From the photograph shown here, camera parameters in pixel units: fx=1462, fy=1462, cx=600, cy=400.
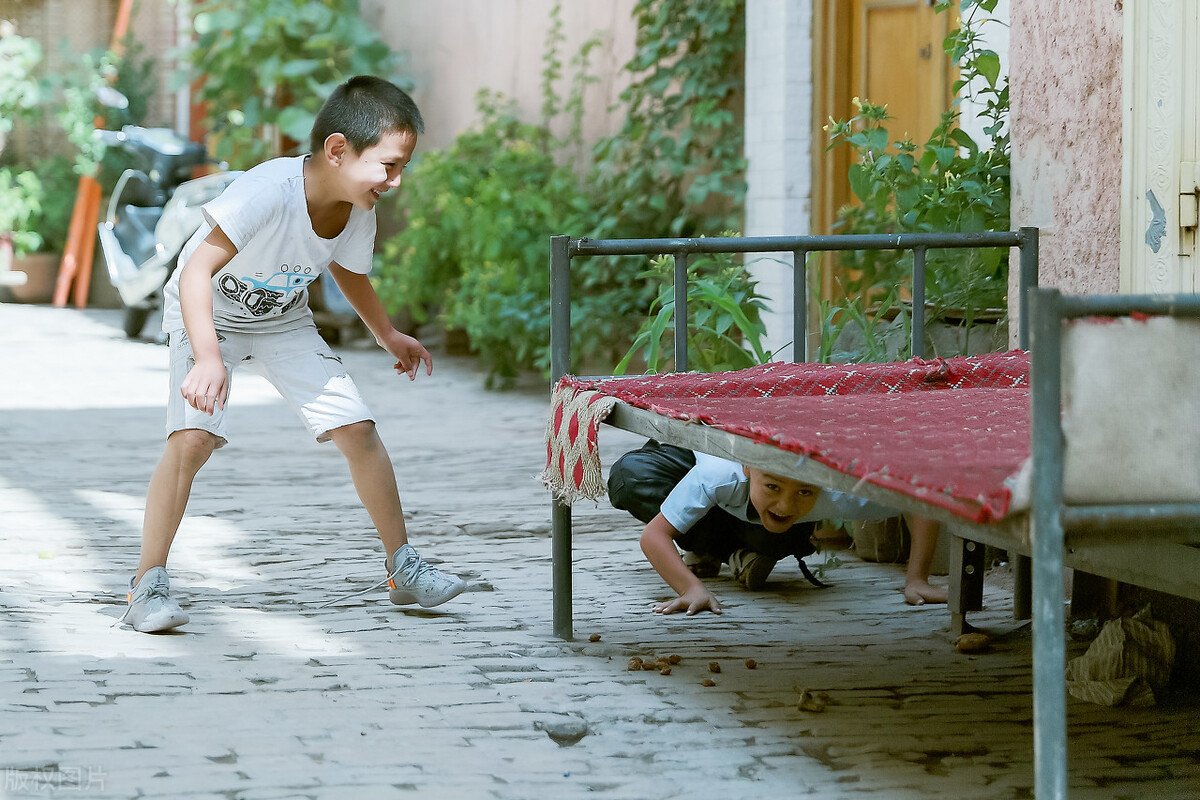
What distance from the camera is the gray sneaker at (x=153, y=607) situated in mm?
3145

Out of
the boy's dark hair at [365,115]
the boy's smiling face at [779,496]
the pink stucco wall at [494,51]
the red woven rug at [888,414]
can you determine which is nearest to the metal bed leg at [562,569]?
the red woven rug at [888,414]

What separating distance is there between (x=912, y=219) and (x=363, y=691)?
2234mm

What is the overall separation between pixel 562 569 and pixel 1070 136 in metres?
1.61

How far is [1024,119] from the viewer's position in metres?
3.72

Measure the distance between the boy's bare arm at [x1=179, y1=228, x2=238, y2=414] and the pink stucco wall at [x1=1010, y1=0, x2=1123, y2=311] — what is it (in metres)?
1.95

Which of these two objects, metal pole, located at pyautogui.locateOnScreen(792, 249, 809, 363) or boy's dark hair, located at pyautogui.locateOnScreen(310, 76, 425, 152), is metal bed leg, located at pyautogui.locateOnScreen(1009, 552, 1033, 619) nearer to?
metal pole, located at pyautogui.locateOnScreen(792, 249, 809, 363)

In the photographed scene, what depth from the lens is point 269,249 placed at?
3.18 metres

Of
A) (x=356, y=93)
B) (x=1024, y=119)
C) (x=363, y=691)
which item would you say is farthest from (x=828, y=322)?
(x=363, y=691)

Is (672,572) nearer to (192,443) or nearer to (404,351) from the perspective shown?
(404,351)

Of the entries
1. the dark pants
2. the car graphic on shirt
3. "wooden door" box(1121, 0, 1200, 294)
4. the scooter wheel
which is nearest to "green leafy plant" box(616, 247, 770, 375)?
the dark pants

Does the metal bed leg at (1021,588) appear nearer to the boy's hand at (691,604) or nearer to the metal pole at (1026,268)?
the metal pole at (1026,268)

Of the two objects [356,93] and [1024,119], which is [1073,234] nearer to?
[1024,119]

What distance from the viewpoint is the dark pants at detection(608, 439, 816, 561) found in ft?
12.0

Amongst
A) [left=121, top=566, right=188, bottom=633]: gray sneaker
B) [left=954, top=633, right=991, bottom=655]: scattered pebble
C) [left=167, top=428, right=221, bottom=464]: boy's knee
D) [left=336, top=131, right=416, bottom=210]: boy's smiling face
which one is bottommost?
[left=954, top=633, right=991, bottom=655]: scattered pebble
